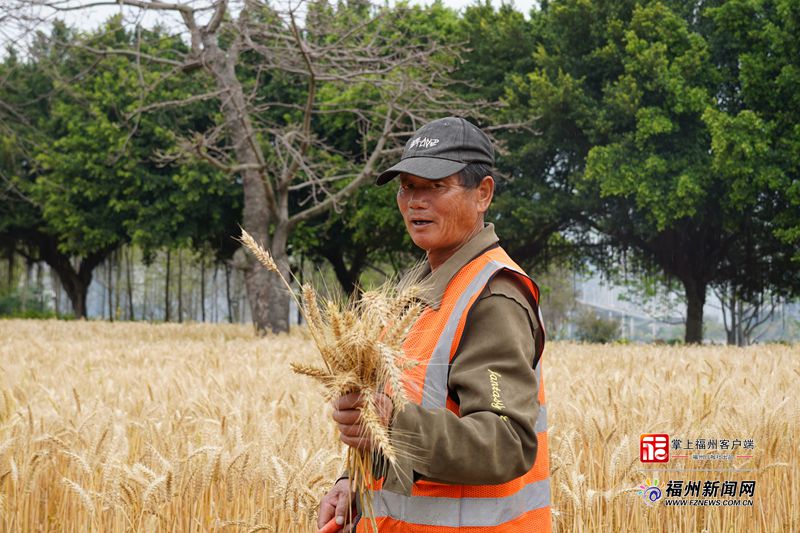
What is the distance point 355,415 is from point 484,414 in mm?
278

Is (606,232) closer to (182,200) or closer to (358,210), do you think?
(358,210)

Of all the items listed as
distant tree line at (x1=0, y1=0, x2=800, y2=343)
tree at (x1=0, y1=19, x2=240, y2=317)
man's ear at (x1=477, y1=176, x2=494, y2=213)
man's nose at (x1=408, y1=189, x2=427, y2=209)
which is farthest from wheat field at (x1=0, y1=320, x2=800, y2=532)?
tree at (x1=0, y1=19, x2=240, y2=317)

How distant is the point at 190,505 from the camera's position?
3.26 m

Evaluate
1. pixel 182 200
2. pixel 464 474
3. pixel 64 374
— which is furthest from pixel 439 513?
pixel 182 200

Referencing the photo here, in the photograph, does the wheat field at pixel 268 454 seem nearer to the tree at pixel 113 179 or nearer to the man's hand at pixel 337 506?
the man's hand at pixel 337 506

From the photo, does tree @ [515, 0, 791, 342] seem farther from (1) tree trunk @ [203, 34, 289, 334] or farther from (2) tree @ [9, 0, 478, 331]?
(1) tree trunk @ [203, 34, 289, 334]

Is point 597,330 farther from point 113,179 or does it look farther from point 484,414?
point 484,414

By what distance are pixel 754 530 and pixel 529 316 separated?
2.26 m

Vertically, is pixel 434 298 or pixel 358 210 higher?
pixel 358 210

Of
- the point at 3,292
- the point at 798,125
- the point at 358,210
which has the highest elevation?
the point at 798,125

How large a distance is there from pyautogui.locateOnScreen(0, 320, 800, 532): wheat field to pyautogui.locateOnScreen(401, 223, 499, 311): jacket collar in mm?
406

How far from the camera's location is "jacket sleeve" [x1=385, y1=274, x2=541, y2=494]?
1.62 meters

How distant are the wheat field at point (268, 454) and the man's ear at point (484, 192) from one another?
683 mm

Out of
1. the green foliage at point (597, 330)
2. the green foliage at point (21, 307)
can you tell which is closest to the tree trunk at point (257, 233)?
the green foliage at point (597, 330)
